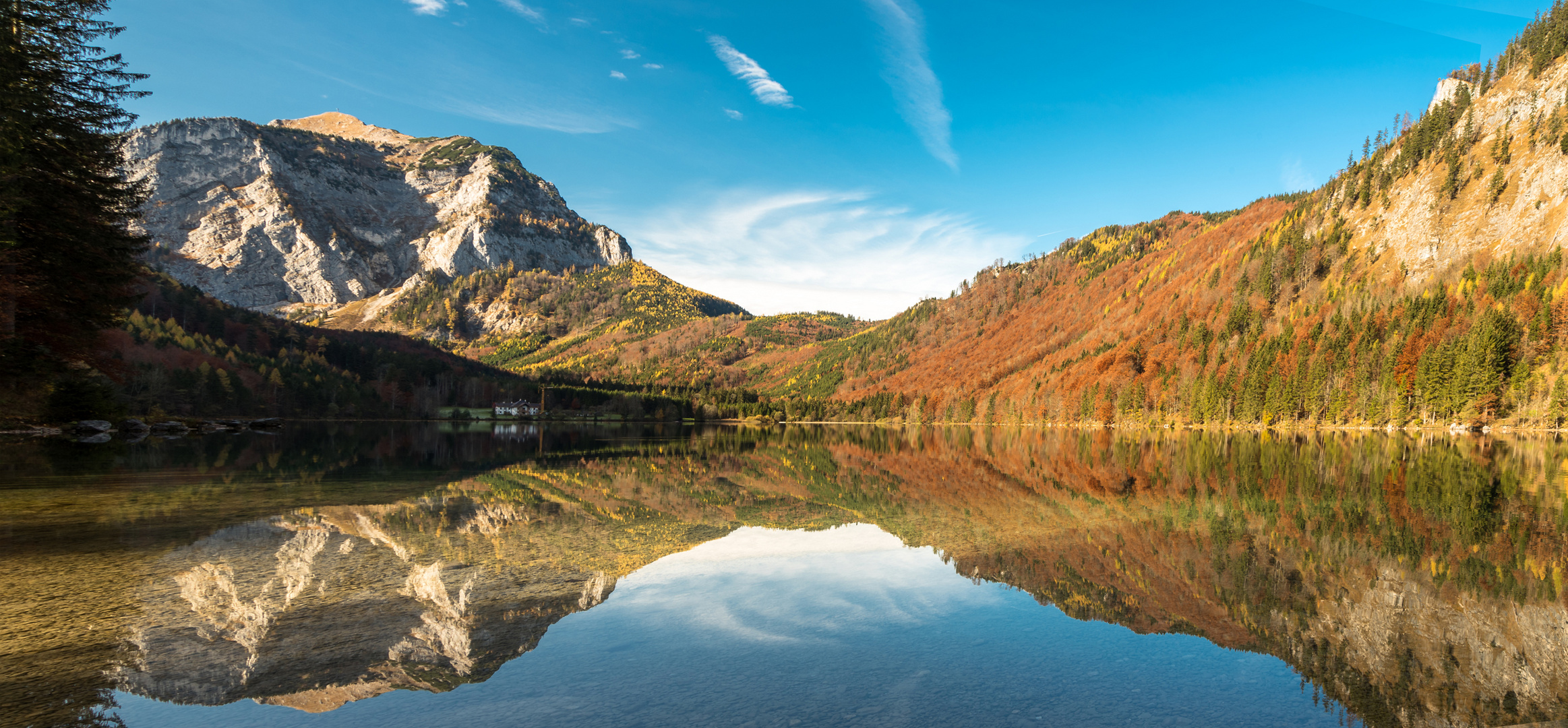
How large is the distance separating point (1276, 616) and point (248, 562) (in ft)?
58.9

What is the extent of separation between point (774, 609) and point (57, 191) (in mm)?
40825

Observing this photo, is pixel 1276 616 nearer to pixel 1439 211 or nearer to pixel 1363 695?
pixel 1363 695

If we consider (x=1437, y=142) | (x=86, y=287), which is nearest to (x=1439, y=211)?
(x=1437, y=142)

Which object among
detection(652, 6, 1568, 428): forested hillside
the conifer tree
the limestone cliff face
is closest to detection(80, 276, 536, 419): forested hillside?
the conifer tree

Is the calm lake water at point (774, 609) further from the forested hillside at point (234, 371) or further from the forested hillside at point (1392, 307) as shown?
the forested hillside at point (1392, 307)

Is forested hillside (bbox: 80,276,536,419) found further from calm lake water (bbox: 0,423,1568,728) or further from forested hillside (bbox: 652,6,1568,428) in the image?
forested hillside (bbox: 652,6,1568,428)

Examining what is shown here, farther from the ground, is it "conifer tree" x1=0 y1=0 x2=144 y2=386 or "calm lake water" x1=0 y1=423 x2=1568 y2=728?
"conifer tree" x1=0 y1=0 x2=144 y2=386

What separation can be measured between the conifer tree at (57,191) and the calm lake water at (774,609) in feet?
43.1

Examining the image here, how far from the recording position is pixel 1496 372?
8112 cm

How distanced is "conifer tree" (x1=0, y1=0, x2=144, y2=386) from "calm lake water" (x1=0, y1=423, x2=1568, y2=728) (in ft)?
43.1

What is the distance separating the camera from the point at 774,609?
11.6 m

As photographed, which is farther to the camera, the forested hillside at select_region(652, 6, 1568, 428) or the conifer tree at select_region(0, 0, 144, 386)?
the forested hillside at select_region(652, 6, 1568, 428)

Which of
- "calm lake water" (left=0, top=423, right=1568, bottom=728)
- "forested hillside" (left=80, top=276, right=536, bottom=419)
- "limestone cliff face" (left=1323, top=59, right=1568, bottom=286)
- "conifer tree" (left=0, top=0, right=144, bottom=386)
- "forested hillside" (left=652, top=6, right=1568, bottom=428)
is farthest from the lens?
"limestone cliff face" (left=1323, top=59, right=1568, bottom=286)

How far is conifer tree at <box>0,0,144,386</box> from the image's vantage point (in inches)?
1120
